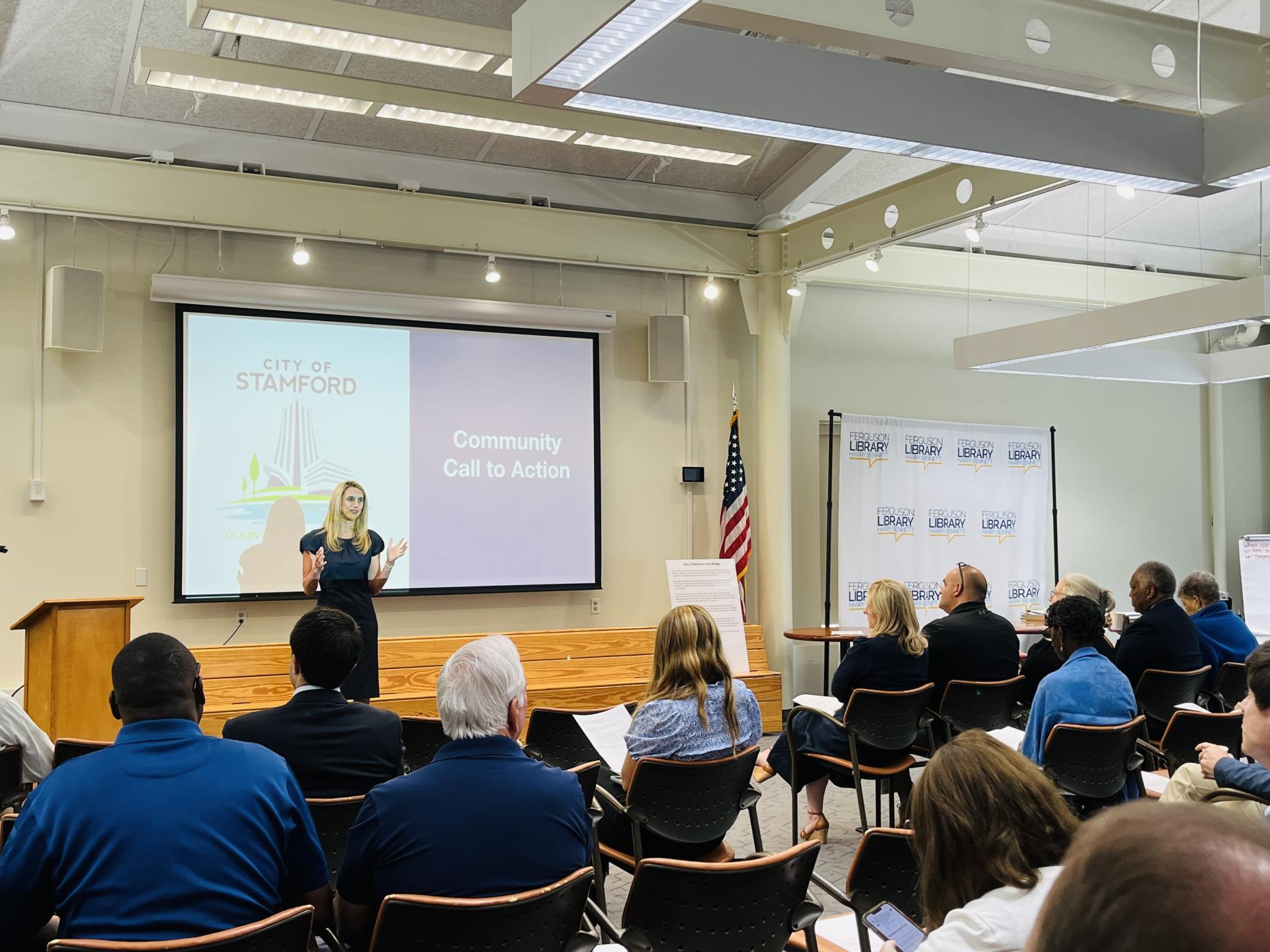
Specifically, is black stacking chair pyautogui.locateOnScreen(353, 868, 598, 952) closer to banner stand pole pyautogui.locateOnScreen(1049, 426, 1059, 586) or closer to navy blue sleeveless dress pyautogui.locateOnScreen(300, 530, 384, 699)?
navy blue sleeveless dress pyautogui.locateOnScreen(300, 530, 384, 699)

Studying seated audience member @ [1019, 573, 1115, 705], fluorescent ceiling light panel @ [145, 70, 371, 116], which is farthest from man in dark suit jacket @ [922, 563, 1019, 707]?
fluorescent ceiling light panel @ [145, 70, 371, 116]

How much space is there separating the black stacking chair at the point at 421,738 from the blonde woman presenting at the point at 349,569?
69.4 inches

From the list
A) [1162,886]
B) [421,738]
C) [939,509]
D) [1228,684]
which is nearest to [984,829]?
[1162,886]

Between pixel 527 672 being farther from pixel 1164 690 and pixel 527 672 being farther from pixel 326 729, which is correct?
pixel 326 729

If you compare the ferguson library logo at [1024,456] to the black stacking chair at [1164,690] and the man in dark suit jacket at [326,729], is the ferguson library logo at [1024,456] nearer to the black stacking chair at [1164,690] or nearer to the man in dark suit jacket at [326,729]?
the black stacking chair at [1164,690]

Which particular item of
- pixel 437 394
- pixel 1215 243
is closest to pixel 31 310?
pixel 437 394

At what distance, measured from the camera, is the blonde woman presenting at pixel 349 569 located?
5.87 metres

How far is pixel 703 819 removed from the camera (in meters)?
3.73

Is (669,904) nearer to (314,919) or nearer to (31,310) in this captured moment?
(314,919)

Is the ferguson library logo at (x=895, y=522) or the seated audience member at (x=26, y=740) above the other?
the ferguson library logo at (x=895, y=522)

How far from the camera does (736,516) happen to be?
8.38 metres

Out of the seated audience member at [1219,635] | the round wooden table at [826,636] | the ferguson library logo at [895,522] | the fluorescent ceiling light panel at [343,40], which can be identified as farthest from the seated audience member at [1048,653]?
the fluorescent ceiling light panel at [343,40]

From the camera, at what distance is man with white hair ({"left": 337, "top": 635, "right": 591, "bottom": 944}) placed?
2.26 meters

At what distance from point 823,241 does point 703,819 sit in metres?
5.40
